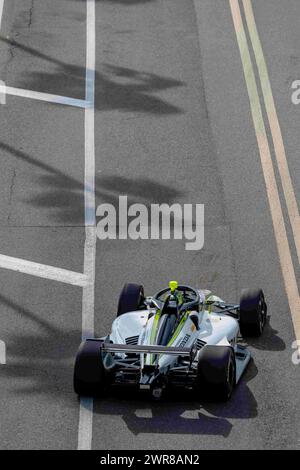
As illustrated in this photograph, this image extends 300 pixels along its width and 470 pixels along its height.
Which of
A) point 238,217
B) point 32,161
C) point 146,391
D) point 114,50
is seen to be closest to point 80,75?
point 114,50

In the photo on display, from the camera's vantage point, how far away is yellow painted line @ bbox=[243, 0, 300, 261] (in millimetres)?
20811

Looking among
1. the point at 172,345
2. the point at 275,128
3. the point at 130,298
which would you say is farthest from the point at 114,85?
the point at 172,345

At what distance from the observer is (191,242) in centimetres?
2009

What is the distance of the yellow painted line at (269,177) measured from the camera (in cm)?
1855

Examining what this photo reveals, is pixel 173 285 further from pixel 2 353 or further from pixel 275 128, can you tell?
pixel 275 128

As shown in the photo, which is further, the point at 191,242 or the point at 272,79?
the point at 272,79

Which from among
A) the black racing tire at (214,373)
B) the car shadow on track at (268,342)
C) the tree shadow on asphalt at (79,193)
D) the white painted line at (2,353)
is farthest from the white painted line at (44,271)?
the black racing tire at (214,373)

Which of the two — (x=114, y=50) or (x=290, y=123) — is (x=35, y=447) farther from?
(x=114, y=50)

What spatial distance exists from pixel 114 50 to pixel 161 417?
12.9 metres

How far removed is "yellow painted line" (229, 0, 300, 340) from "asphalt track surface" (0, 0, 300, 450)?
0.11 metres

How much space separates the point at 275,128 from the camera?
2350 centimetres

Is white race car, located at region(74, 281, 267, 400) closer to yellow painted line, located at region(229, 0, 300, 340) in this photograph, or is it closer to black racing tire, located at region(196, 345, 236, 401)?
black racing tire, located at region(196, 345, 236, 401)

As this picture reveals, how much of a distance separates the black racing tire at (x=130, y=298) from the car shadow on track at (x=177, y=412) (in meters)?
1.84
